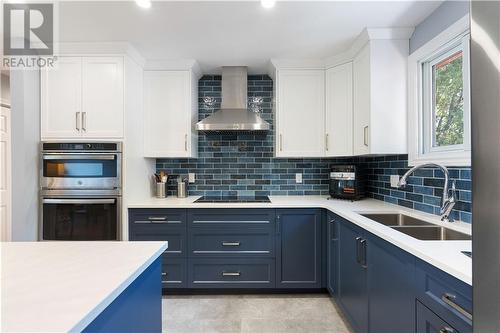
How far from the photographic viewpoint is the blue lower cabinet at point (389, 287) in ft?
4.05

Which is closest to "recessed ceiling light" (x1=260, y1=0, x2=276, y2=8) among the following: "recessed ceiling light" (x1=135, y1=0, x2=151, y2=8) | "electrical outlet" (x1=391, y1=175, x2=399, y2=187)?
"recessed ceiling light" (x1=135, y1=0, x2=151, y2=8)

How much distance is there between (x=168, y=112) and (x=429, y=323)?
266cm

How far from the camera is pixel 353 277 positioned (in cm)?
190

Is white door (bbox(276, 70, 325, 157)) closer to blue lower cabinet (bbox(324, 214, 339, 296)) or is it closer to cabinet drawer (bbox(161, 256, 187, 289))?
blue lower cabinet (bbox(324, 214, 339, 296))

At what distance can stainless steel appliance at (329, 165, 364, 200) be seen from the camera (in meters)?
2.69

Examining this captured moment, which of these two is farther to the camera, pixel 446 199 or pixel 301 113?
pixel 301 113

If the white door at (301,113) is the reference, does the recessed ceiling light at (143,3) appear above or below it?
above

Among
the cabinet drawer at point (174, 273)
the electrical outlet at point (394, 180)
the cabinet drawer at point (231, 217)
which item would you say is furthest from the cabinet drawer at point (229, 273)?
the electrical outlet at point (394, 180)

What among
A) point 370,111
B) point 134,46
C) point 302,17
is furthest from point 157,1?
point 370,111

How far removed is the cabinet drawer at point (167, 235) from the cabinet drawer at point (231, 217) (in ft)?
0.52

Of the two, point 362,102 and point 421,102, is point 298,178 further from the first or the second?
point 421,102

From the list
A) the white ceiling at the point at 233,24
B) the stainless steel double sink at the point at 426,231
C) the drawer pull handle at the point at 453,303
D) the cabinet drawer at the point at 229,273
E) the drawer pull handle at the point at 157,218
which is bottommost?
the cabinet drawer at the point at 229,273

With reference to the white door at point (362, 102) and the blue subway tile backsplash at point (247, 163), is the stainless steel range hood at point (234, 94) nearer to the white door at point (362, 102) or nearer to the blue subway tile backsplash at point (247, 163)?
the blue subway tile backsplash at point (247, 163)

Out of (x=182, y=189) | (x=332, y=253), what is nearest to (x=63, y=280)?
(x=332, y=253)
